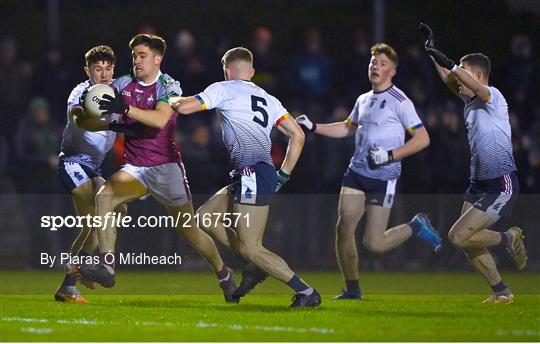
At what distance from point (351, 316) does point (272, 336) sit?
159 cm

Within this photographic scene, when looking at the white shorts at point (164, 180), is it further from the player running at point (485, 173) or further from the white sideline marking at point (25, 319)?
the player running at point (485, 173)

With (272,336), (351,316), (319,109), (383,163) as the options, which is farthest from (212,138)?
(272,336)

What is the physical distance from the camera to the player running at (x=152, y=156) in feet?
38.2

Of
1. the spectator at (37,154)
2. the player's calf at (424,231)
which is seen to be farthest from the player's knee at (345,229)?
the spectator at (37,154)

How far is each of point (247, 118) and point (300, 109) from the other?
6.62 meters

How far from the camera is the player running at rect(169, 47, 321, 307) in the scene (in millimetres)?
11172

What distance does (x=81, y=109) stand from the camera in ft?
38.9

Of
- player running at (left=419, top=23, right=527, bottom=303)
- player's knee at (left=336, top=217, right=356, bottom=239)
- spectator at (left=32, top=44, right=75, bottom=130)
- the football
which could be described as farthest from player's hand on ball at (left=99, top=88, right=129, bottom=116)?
spectator at (left=32, top=44, right=75, bottom=130)

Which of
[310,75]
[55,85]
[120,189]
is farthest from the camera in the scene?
[310,75]

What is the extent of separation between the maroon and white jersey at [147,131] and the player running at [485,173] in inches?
97.1

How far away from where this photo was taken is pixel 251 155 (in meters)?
11.5

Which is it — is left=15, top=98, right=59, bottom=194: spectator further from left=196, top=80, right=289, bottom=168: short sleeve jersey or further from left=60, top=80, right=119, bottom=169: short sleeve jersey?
left=196, top=80, right=289, bottom=168: short sleeve jersey

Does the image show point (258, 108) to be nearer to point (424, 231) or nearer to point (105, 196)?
point (105, 196)

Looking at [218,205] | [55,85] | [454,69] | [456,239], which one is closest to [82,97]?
[218,205]
